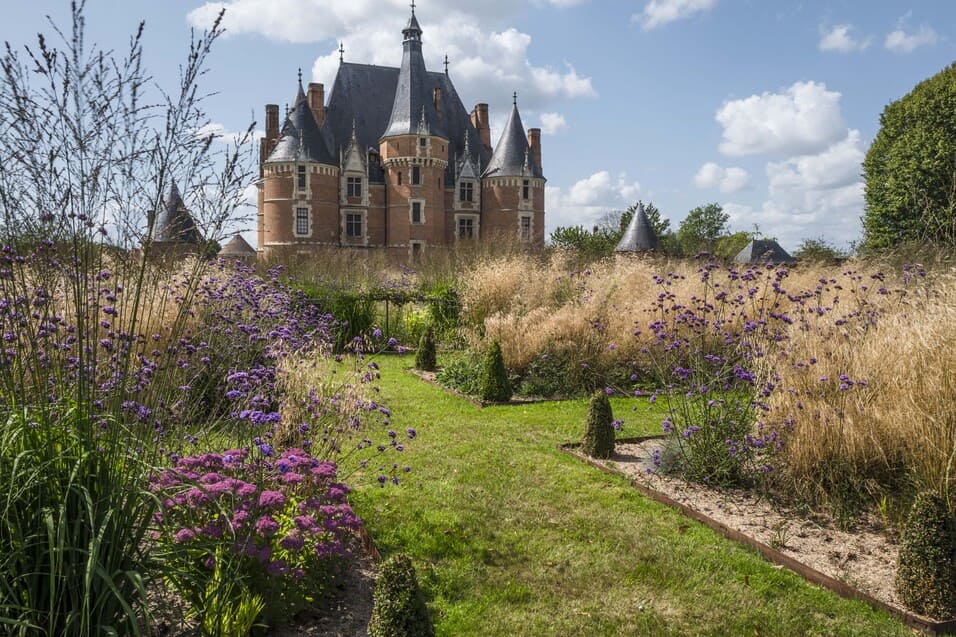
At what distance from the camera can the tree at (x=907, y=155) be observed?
24.2 metres

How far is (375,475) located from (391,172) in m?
31.2

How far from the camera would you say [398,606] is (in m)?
2.58

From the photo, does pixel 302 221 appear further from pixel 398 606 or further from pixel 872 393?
pixel 398 606

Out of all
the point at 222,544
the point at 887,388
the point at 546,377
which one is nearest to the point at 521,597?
the point at 222,544

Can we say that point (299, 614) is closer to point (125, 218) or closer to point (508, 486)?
point (125, 218)

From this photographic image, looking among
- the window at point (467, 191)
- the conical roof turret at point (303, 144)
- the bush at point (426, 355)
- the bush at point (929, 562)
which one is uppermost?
Result: the conical roof turret at point (303, 144)

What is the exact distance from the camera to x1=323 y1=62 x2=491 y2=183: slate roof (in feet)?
117

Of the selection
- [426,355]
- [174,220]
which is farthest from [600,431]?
[426,355]

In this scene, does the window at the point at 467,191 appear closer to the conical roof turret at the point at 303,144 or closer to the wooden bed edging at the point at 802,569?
the conical roof turret at the point at 303,144

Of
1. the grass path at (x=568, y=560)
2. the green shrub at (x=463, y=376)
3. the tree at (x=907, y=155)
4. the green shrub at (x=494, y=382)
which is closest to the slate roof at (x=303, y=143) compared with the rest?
the tree at (x=907, y=155)

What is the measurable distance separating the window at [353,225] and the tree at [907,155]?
78.7 ft

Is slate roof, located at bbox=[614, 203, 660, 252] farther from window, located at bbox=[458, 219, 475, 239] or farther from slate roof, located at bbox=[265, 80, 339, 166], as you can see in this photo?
→ slate roof, located at bbox=[265, 80, 339, 166]

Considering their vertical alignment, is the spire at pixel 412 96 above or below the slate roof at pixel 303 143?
above

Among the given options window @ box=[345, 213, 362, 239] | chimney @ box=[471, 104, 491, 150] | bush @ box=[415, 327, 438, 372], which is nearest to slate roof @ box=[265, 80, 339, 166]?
window @ box=[345, 213, 362, 239]
